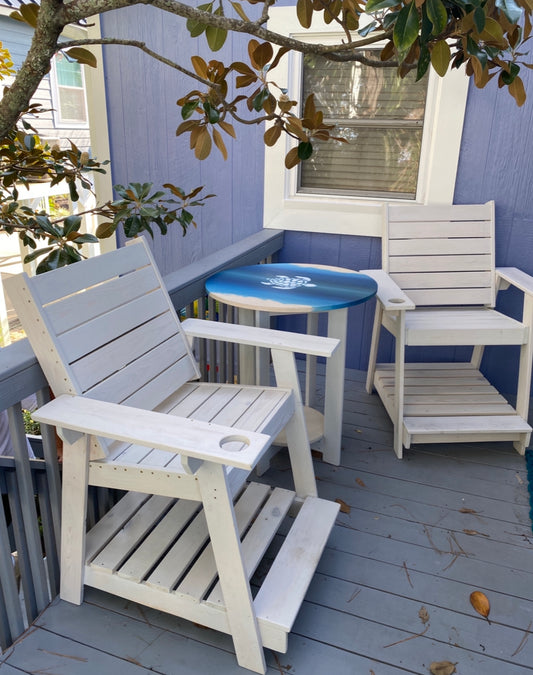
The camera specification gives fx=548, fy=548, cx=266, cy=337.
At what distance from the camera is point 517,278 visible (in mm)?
2535

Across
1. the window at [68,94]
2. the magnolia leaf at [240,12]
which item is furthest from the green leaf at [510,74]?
the window at [68,94]

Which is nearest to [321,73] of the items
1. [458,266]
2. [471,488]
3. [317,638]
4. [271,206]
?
[271,206]

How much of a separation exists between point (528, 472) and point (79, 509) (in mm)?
1782

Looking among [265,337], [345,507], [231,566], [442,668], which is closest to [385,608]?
[442,668]

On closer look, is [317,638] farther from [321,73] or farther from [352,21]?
[321,73]

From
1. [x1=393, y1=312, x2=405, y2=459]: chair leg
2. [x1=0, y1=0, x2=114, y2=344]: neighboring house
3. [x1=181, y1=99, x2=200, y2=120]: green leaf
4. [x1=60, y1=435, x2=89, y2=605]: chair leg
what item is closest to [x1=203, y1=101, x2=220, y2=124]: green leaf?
[x1=181, y1=99, x2=200, y2=120]: green leaf

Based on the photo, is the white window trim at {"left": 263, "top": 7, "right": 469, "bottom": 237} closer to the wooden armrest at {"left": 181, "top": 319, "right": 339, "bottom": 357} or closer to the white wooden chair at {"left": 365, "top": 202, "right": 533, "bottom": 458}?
the white wooden chair at {"left": 365, "top": 202, "right": 533, "bottom": 458}

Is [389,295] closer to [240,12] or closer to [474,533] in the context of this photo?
[474,533]

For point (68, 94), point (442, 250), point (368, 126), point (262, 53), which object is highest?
point (68, 94)

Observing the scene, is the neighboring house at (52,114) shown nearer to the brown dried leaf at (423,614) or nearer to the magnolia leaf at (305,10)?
the magnolia leaf at (305,10)

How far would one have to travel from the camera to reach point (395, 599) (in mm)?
1645

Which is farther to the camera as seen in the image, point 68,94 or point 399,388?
point 68,94

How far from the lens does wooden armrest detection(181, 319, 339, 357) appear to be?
1.76 metres

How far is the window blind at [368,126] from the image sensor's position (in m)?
2.87
